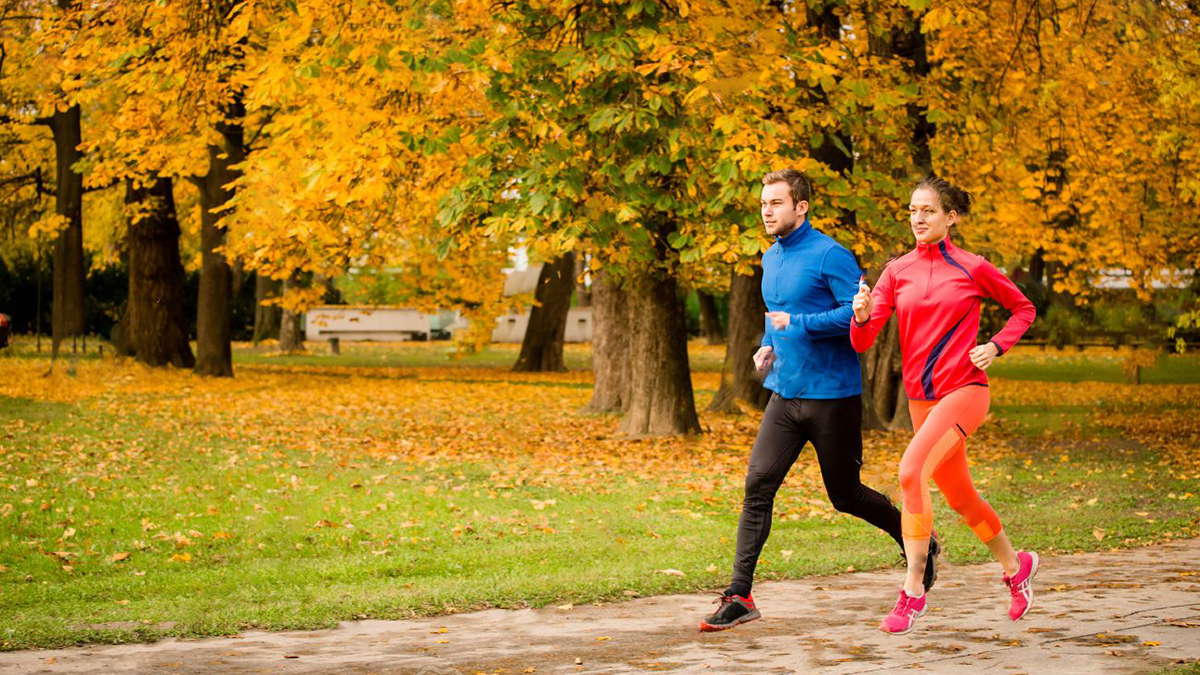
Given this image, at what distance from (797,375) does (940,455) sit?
2.41 ft

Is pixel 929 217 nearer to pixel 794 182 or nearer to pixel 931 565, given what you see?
pixel 794 182

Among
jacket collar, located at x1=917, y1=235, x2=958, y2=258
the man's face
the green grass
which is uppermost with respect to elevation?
the man's face

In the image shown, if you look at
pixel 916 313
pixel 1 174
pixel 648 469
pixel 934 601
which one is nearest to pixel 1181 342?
pixel 648 469

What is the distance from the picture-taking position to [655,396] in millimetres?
15844

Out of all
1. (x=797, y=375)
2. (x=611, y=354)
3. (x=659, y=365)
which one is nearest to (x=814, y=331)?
(x=797, y=375)

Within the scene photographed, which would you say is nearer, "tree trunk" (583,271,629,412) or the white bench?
"tree trunk" (583,271,629,412)

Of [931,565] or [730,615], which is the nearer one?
[730,615]

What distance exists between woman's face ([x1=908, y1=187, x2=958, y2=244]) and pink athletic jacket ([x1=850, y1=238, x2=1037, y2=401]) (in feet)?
0.15

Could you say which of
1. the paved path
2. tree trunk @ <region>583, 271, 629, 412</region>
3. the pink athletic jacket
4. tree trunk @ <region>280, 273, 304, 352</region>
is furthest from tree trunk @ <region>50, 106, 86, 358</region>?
the pink athletic jacket

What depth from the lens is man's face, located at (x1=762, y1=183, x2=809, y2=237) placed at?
19.4ft

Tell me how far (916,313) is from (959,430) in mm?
533

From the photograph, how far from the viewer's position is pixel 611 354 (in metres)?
20.4

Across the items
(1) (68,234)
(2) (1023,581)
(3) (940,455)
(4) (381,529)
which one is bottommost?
(4) (381,529)

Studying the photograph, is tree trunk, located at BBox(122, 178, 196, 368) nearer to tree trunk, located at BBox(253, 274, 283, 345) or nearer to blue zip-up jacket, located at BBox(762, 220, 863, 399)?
tree trunk, located at BBox(253, 274, 283, 345)
